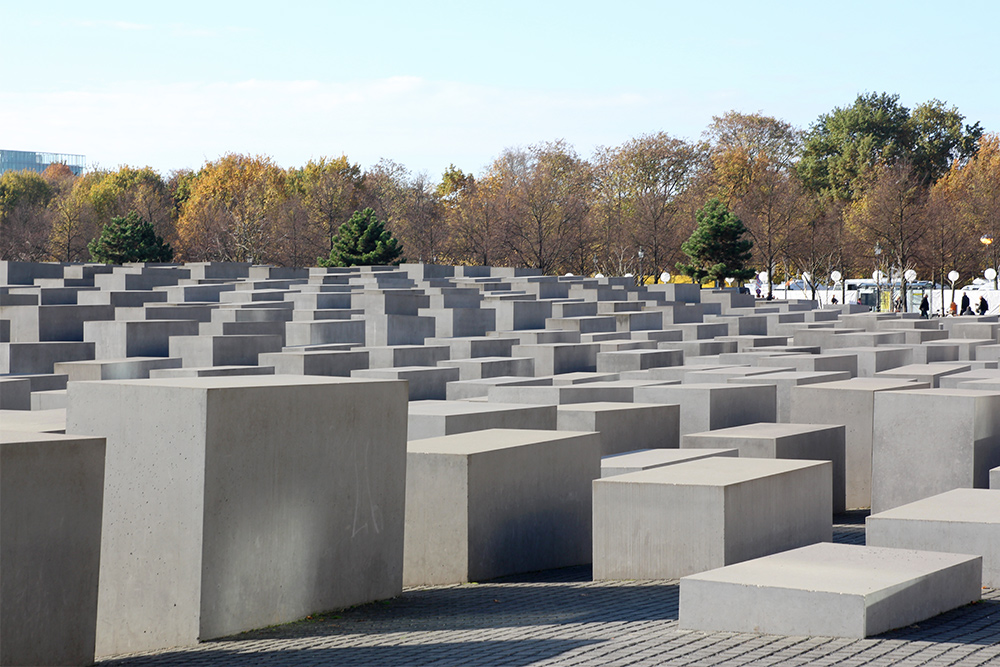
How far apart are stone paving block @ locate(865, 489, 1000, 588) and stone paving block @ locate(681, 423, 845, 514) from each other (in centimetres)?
338

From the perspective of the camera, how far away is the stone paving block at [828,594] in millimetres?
5277

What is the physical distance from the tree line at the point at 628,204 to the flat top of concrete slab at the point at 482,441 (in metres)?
47.0

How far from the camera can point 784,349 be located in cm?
2047

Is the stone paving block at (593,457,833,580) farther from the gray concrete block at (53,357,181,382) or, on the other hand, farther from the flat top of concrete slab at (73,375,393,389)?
the gray concrete block at (53,357,181,382)

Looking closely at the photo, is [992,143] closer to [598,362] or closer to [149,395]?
[598,362]

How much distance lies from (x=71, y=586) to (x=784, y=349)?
16562 millimetres

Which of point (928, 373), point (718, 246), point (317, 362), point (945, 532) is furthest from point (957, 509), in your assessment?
point (718, 246)

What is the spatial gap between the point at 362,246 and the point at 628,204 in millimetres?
25929

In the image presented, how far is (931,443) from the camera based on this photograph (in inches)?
407

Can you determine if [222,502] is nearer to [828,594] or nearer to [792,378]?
[828,594]

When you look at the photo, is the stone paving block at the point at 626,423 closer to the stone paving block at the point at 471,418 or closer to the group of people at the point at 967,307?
the stone paving block at the point at 471,418

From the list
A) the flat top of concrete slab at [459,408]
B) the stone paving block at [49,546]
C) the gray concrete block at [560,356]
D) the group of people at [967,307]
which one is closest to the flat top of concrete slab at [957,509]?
the flat top of concrete slab at [459,408]

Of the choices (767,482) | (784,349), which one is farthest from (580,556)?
(784,349)

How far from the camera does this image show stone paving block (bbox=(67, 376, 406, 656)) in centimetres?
634
